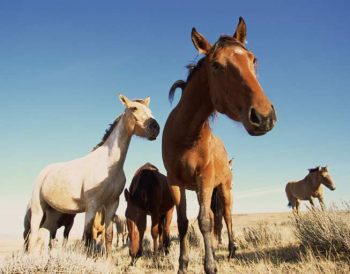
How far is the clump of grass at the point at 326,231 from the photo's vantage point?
17.0 ft

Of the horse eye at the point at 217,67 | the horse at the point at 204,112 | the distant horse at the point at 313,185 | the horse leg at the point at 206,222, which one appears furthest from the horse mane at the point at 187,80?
the distant horse at the point at 313,185

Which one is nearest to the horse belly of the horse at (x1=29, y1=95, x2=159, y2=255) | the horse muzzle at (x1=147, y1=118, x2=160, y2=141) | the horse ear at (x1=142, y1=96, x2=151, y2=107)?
the horse at (x1=29, y1=95, x2=159, y2=255)

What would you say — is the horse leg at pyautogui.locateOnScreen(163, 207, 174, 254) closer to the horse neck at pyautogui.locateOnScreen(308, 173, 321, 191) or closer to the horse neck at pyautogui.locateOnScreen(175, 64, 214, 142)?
the horse neck at pyautogui.locateOnScreen(175, 64, 214, 142)

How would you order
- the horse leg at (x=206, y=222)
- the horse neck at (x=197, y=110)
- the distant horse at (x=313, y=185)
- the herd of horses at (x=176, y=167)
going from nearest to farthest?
the herd of horses at (x=176, y=167) < the horse leg at (x=206, y=222) < the horse neck at (x=197, y=110) < the distant horse at (x=313, y=185)

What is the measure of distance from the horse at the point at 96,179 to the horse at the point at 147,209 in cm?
44

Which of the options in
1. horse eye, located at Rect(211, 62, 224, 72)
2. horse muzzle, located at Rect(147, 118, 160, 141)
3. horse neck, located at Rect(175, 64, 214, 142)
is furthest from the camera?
horse muzzle, located at Rect(147, 118, 160, 141)

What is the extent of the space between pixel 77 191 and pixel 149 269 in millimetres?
2043

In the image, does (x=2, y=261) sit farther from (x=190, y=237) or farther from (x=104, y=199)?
(x=190, y=237)

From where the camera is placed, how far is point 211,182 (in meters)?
4.12

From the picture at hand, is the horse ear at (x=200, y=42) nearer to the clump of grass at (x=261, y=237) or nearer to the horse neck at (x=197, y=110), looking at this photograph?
the horse neck at (x=197, y=110)

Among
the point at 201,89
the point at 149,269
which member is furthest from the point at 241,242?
the point at 201,89

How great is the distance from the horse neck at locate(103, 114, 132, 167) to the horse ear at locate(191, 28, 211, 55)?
9.63ft

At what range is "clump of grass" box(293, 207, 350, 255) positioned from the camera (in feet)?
17.0

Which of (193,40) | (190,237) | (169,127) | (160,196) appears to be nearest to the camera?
(193,40)
